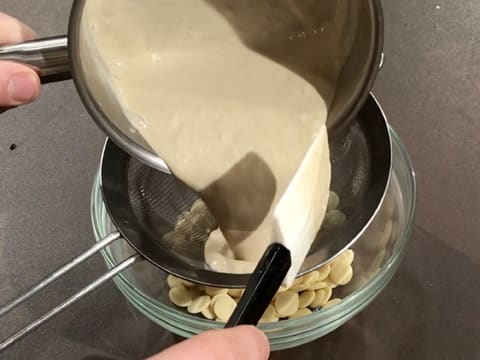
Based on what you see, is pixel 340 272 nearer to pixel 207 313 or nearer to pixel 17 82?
pixel 207 313

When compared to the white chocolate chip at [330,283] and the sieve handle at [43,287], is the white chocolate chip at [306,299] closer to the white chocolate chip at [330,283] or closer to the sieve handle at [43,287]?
the white chocolate chip at [330,283]

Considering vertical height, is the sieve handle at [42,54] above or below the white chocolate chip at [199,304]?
above

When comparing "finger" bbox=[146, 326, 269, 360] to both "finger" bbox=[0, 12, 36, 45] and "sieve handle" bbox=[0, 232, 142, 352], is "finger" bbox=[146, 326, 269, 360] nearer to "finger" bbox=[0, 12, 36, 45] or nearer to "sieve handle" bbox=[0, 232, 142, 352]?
"sieve handle" bbox=[0, 232, 142, 352]

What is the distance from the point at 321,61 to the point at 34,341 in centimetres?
67

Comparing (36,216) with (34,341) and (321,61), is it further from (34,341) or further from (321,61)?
(321,61)

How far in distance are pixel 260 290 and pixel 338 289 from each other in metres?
0.44

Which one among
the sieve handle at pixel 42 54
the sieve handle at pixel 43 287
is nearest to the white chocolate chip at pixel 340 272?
the sieve handle at pixel 43 287

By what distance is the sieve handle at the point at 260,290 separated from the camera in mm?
667

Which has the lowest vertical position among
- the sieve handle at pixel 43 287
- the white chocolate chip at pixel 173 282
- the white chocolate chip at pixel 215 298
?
the white chocolate chip at pixel 173 282

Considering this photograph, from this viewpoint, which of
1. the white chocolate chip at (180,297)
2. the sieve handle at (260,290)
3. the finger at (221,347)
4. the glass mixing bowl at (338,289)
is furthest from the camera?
the white chocolate chip at (180,297)

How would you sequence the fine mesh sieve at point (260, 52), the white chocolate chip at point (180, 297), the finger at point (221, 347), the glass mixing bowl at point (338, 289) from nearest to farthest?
1. the finger at point (221, 347)
2. the fine mesh sieve at point (260, 52)
3. the glass mixing bowl at point (338, 289)
4. the white chocolate chip at point (180, 297)

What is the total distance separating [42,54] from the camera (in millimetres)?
863

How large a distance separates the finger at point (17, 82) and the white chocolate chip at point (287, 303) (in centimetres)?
49

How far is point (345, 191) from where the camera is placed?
3.65 feet
